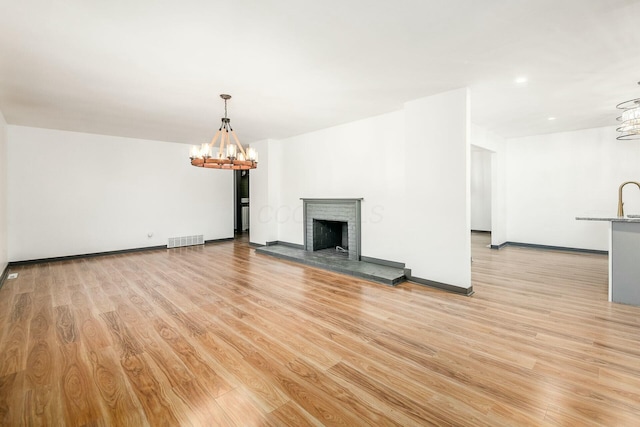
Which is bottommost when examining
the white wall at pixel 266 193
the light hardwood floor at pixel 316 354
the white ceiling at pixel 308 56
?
the light hardwood floor at pixel 316 354

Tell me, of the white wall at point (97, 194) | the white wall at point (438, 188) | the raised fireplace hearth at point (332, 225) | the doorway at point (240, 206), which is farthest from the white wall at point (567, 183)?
the doorway at point (240, 206)

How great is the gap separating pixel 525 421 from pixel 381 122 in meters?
4.34

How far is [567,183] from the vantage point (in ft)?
20.4

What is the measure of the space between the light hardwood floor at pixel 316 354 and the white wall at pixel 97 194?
1.91 m

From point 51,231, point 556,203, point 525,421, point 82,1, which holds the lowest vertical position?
point 525,421

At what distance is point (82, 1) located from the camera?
6.68ft

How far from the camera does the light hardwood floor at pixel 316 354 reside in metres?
1.72

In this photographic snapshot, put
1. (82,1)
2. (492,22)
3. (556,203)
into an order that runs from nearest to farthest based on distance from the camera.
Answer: (82,1) → (492,22) → (556,203)

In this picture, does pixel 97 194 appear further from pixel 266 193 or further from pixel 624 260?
pixel 624 260

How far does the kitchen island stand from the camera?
3.29 m

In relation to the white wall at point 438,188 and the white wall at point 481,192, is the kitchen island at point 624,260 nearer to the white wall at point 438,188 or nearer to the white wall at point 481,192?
the white wall at point 438,188

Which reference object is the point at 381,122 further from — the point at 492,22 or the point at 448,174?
the point at 492,22

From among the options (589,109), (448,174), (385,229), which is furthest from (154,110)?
(589,109)

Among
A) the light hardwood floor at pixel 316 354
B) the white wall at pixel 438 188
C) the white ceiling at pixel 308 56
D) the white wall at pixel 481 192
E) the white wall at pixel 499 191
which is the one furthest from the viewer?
the white wall at pixel 481 192
